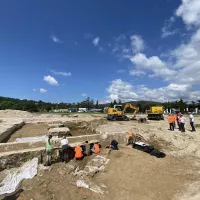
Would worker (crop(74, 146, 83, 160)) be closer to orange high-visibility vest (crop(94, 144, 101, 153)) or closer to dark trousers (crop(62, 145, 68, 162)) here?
dark trousers (crop(62, 145, 68, 162))

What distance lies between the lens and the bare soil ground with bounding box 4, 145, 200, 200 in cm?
567

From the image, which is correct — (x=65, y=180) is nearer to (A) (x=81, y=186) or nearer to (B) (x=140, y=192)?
(A) (x=81, y=186)

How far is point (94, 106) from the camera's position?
104 metres

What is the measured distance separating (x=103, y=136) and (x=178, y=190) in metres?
5.01

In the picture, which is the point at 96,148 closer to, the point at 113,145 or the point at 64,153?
the point at 113,145

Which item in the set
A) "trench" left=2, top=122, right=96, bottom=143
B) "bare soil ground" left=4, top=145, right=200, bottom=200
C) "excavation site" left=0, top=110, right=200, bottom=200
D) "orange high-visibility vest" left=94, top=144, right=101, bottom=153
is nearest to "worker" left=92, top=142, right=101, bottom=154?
"orange high-visibility vest" left=94, top=144, right=101, bottom=153

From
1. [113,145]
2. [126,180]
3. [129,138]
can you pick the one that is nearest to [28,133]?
[113,145]

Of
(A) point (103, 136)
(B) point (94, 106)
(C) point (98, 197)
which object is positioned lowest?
(C) point (98, 197)

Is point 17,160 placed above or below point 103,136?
below

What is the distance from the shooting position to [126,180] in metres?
6.61

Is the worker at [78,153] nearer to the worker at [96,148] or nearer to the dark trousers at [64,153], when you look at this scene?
the dark trousers at [64,153]

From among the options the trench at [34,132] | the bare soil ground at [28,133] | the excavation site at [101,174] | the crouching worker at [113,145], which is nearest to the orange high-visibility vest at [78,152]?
the excavation site at [101,174]

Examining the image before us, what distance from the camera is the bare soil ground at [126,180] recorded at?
5672mm

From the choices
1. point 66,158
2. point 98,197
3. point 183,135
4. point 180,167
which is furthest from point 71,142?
point 183,135
